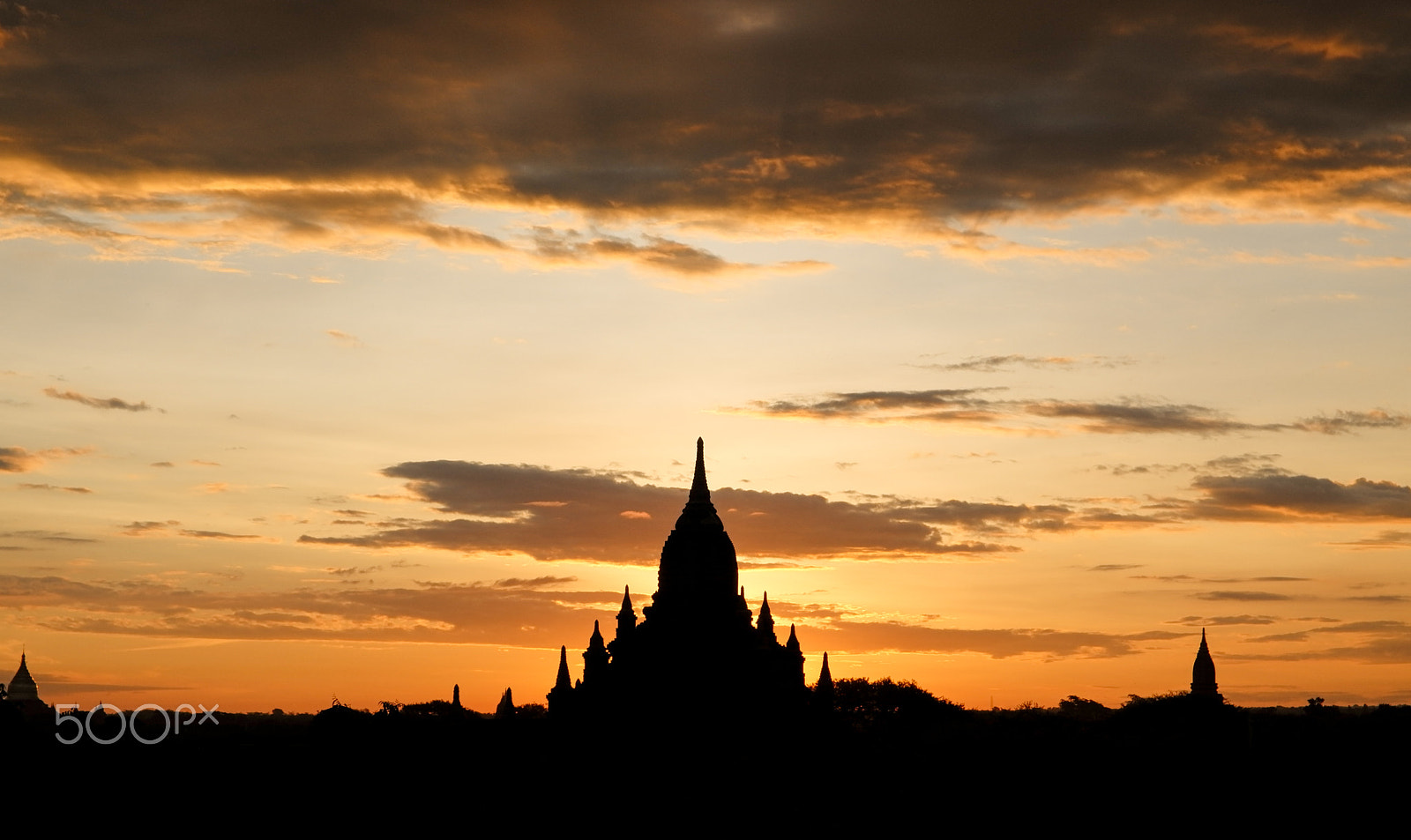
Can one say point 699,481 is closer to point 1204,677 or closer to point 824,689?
point 824,689

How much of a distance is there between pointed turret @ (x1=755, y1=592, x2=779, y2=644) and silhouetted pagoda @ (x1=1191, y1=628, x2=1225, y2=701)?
168 ft

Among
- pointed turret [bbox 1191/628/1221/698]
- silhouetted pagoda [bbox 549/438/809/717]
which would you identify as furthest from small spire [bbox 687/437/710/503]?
pointed turret [bbox 1191/628/1221/698]

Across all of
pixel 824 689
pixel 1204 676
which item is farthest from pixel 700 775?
pixel 1204 676

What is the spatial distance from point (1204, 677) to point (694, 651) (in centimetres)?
5977

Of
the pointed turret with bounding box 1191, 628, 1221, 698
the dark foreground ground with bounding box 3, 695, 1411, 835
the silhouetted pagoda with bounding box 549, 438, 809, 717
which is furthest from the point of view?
the pointed turret with bounding box 1191, 628, 1221, 698

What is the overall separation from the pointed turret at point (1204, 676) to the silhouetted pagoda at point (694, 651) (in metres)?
50.0

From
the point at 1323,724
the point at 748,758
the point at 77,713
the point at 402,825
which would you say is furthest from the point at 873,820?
the point at 77,713

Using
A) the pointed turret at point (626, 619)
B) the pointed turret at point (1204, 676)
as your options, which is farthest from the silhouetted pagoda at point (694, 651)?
the pointed turret at point (1204, 676)

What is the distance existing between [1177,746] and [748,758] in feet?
111

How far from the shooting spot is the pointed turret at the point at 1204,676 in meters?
149

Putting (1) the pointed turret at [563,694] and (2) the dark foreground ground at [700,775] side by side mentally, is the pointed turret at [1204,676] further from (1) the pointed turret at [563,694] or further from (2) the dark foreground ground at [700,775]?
(1) the pointed turret at [563,694]

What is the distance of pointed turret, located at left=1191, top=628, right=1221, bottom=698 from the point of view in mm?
148625

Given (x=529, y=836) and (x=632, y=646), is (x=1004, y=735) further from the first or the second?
(x=529, y=836)

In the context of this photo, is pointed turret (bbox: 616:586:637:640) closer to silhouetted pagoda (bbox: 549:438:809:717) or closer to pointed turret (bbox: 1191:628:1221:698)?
silhouetted pagoda (bbox: 549:438:809:717)
